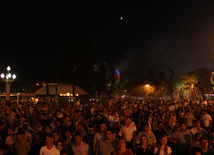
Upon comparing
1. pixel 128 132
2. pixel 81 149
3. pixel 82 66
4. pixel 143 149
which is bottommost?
pixel 143 149

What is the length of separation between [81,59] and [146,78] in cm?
5932

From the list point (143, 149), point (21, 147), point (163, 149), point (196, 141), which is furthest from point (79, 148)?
point (196, 141)

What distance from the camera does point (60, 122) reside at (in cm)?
972

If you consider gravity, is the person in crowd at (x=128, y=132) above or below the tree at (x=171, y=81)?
below

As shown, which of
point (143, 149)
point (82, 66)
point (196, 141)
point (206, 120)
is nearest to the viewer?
point (143, 149)

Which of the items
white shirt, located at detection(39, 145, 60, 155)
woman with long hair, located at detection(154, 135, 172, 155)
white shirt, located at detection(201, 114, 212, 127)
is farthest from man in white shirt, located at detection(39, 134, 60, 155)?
white shirt, located at detection(201, 114, 212, 127)

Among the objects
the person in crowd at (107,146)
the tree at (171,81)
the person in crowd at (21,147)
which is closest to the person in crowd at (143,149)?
the person in crowd at (107,146)

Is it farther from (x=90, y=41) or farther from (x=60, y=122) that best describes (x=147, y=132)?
(x=90, y=41)

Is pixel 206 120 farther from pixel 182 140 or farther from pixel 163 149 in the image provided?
pixel 163 149

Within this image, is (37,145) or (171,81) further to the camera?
(171,81)

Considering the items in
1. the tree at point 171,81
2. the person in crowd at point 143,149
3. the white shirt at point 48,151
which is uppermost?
the tree at point 171,81

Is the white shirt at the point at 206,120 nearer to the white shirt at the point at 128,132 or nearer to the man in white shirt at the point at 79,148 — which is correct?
the white shirt at the point at 128,132

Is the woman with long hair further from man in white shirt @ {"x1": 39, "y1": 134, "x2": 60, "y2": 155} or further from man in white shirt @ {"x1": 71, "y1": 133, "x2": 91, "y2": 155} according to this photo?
man in white shirt @ {"x1": 39, "y1": 134, "x2": 60, "y2": 155}

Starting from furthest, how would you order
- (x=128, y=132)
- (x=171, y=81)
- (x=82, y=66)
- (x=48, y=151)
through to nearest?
(x=171, y=81), (x=82, y=66), (x=128, y=132), (x=48, y=151)
